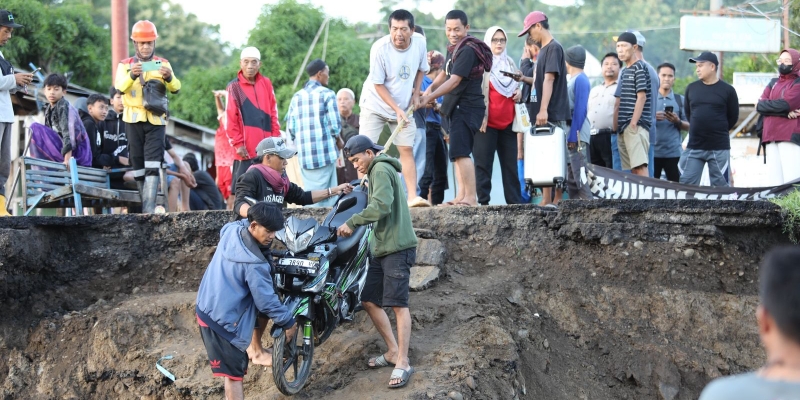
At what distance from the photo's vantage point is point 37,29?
18953mm

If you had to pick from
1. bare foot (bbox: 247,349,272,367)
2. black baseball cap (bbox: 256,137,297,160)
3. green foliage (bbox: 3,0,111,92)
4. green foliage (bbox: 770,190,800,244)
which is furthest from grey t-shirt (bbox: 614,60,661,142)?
green foliage (bbox: 3,0,111,92)

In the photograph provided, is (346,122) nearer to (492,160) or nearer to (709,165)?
(492,160)

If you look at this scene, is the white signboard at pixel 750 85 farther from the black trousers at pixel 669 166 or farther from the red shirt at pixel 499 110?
the red shirt at pixel 499 110

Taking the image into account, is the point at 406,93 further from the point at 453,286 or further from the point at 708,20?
the point at 708,20

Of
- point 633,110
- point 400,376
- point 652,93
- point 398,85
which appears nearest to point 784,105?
point 652,93

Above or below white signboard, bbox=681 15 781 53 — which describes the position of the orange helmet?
below

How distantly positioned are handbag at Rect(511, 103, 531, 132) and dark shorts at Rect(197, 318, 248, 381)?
4.12 meters

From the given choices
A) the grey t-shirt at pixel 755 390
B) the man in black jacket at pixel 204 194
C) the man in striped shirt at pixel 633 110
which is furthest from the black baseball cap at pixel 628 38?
the grey t-shirt at pixel 755 390

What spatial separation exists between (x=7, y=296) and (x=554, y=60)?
17.3ft

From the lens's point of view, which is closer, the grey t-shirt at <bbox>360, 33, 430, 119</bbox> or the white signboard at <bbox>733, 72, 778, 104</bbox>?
the grey t-shirt at <bbox>360, 33, 430, 119</bbox>

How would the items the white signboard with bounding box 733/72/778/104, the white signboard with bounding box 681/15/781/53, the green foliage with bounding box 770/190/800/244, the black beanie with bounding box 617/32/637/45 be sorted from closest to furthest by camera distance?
the green foliage with bounding box 770/190/800/244 < the black beanie with bounding box 617/32/637/45 < the white signboard with bounding box 681/15/781/53 < the white signboard with bounding box 733/72/778/104

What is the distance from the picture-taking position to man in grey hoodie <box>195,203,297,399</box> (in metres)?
5.59

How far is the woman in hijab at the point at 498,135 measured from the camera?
341 inches

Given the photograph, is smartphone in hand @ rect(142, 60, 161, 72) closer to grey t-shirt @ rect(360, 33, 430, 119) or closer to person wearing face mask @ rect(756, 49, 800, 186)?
grey t-shirt @ rect(360, 33, 430, 119)
